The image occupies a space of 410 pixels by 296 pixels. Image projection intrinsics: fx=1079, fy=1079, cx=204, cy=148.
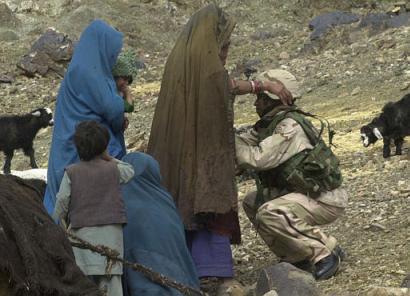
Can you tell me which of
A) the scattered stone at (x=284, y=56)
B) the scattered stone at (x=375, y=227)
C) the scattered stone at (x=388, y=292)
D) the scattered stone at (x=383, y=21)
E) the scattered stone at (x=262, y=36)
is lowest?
the scattered stone at (x=262, y=36)

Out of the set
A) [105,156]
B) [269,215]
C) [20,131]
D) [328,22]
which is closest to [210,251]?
[269,215]

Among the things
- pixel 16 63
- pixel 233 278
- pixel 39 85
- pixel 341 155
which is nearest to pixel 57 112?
pixel 233 278

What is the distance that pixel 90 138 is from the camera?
18.2 feet

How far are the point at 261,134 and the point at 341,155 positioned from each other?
5.74 meters

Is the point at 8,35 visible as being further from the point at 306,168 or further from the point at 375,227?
the point at 306,168

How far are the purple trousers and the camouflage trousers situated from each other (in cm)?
35

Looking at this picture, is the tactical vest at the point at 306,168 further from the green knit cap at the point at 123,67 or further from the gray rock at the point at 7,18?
the gray rock at the point at 7,18

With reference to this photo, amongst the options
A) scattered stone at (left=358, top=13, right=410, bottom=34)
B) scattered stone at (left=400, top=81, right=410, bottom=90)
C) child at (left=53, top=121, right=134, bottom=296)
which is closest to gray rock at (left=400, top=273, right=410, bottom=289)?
child at (left=53, top=121, right=134, bottom=296)

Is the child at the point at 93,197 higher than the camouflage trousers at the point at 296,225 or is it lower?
higher

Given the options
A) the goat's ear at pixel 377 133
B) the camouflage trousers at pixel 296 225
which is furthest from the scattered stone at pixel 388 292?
the goat's ear at pixel 377 133

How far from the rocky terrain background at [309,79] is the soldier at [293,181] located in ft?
0.80

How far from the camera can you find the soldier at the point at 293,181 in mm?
6613

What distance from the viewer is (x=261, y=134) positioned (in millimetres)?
6789

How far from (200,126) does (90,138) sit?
106 cm
